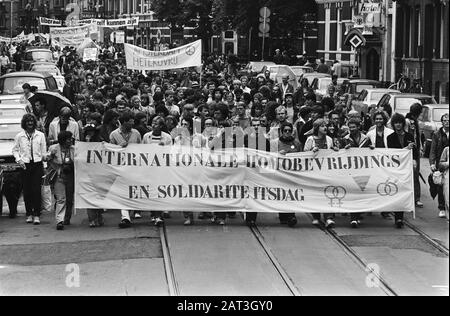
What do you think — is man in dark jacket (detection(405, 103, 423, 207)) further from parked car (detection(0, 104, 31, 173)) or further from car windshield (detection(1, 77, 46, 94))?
car windshield (detection(1, 77, 46, 94))

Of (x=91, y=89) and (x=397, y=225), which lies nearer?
(x=397, y=225)

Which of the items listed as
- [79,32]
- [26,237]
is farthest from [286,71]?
[26,237]

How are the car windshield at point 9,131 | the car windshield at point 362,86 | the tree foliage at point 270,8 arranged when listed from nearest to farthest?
the car windshield at point 9,131 < the car windshield at point 362,86 < the tree foliage at point 270,8

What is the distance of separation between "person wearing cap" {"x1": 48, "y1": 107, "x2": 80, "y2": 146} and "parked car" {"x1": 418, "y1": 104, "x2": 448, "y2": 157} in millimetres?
10901

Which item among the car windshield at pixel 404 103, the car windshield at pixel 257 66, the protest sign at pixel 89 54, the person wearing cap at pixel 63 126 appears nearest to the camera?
the person wearing cap at pixel 63 126

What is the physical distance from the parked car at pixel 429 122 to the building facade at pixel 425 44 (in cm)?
1568

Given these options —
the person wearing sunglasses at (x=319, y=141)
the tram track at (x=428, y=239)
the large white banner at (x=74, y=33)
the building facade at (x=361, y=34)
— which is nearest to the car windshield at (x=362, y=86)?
the building facade at (x=361, y=34)

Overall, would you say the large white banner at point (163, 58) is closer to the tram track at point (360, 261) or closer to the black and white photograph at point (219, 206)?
the black and white photograph at point (219, 206)

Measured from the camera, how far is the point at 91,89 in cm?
2891

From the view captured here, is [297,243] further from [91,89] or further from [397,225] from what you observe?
[91,89]

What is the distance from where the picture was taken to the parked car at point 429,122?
1094 inches

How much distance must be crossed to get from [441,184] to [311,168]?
1.88 metres

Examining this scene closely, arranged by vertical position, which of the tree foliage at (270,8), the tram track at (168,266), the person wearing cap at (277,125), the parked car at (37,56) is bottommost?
the tram track at (168,266)
